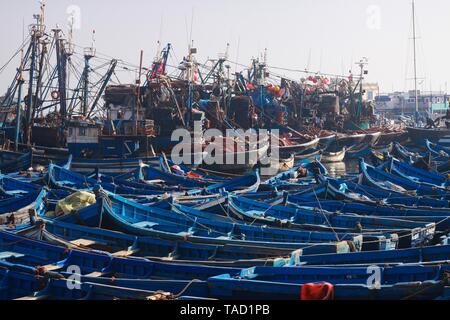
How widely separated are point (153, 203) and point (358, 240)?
7045 millimetres

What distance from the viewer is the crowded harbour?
1187 cm

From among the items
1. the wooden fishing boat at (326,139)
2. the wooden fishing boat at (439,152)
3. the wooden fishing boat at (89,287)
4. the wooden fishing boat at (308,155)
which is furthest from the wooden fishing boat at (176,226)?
the wooden fishing boat at (326,139)

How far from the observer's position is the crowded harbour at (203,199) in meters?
11.9

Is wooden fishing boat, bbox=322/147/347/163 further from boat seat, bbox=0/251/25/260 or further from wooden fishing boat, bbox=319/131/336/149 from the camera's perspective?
boat seat, bbox=0/251/25/260

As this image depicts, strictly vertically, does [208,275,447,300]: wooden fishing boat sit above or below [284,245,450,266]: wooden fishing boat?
below

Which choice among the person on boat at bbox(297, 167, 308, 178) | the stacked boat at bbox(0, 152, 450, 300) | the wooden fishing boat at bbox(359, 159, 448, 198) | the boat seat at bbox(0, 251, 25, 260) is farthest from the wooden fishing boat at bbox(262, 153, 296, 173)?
the boat seat at bbox(0, 251, 25, 260)

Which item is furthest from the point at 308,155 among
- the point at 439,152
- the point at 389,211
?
the point at 389,211

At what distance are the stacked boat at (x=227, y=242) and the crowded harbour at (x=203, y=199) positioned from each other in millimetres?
36

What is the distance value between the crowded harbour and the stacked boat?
0.04 m

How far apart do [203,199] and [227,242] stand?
6.49 metres

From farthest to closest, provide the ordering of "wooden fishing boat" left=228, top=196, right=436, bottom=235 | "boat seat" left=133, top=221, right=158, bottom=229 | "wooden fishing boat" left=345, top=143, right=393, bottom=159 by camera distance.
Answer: "wooden fishing boat" left=345, top=143, right=393, bottom=159 → "wooden fishing boat" left=228, top=196, right=436, bottom=235 → "boat seat" left=133, top=221, right=158, bottom=229

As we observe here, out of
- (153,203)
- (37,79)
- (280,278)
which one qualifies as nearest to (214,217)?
(153,203)

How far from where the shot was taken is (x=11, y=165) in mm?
32969

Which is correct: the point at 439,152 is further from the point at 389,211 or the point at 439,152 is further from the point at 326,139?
the point at 389,211
